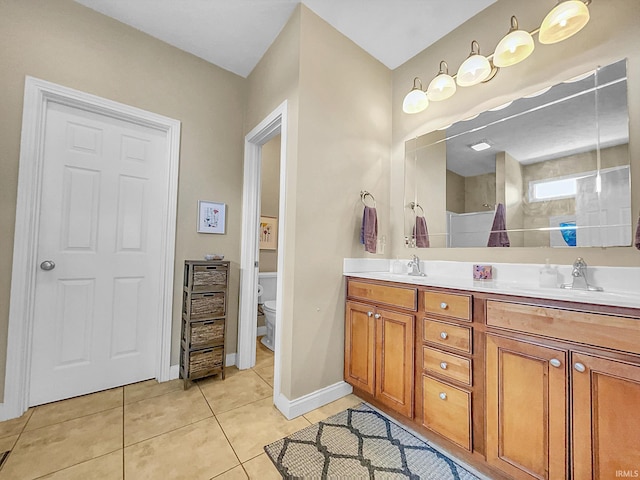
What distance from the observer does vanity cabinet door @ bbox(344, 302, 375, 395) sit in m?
1.75

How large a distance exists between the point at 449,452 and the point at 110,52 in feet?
10.8

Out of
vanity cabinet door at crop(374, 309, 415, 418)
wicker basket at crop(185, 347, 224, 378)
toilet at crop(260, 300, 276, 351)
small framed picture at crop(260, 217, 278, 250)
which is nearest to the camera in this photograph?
vanity cabinet door at crop(374, 309, 415, 418)

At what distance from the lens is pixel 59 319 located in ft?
5.85

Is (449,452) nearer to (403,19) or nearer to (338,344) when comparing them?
(338,344)

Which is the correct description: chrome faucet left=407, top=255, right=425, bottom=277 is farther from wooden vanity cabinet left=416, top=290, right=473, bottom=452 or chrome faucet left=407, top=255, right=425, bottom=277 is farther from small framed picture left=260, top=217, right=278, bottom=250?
small framed picture left=260, top=217, right=278, bottom=250

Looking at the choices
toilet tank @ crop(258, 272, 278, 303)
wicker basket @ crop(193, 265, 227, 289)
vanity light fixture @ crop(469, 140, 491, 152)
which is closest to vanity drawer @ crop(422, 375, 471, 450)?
vanity light fixture @ crop(469, 140, 491, 152)

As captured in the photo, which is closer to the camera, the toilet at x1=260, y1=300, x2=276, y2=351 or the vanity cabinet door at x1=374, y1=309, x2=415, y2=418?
the vanity cabinet door at x1=374, y1=309, x2=415, y2=418

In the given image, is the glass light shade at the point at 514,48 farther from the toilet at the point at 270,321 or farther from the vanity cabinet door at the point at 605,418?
the toilet at the point at 270,321

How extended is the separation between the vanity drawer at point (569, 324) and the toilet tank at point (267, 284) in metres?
2.46

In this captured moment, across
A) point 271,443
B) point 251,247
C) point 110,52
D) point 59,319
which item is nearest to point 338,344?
point 271,443

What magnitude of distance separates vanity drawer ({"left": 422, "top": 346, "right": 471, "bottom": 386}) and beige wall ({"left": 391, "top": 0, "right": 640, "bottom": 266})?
0.71m

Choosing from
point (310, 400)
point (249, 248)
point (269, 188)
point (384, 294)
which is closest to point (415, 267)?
point (384, 294)

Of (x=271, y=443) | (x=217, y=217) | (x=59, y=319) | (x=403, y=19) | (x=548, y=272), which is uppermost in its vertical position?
(x=403, y=19)

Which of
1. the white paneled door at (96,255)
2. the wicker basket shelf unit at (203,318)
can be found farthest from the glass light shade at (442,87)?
the white paneled door at (96,255)
